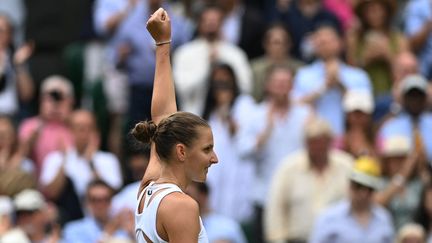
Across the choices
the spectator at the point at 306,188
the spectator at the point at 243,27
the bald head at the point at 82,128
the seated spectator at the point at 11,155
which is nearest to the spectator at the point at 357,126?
the spectator at the point at 306,188

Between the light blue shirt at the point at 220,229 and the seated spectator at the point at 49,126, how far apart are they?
188 cm

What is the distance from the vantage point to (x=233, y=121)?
1199 cm

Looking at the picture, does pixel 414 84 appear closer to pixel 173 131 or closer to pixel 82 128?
pixel 82 128

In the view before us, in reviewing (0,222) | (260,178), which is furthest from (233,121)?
(0,222)

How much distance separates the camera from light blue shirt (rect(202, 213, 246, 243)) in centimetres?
1078

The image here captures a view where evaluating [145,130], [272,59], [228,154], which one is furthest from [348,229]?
[145,130]

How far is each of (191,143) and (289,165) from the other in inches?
206

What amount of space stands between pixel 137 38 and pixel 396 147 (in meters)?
2.99

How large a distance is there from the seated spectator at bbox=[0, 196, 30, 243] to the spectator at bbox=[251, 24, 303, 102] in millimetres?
2993

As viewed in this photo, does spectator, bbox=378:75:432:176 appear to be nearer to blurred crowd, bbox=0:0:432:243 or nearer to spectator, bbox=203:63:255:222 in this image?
blurred crowd, bbox=0:0:432:243

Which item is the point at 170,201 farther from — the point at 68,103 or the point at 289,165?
the point at 68,103

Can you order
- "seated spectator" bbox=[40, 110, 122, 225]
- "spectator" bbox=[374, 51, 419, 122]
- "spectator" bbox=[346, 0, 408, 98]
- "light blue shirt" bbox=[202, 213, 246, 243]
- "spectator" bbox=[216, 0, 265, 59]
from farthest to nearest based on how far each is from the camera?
"spectator" bbox=[216, 0, 265, 59] < "spectator" bbox=[346, 0, 408, 98] < "spectator" bbox=[374, 51, 419, 122] < "seated spectator" bbox=[40, 110, 122, 225] < "light blue shirt" bbox=[202, 213, 246, 243]

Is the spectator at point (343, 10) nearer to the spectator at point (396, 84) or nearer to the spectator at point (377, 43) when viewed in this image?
the spectator at point (377, 43)

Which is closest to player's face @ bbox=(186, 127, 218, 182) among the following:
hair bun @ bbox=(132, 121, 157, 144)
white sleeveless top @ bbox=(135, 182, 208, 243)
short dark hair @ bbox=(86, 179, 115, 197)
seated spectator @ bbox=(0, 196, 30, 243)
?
white sleeveless top @ bbox=(135, 182, 208, 243)
